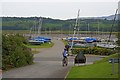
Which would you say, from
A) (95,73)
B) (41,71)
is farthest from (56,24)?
(95,73)

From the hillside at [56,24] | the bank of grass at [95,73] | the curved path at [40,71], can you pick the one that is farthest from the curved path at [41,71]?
the hillside at [56,24]

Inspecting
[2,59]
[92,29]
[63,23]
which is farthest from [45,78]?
[63,23]

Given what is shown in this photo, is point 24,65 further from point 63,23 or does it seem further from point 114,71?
point 63,23

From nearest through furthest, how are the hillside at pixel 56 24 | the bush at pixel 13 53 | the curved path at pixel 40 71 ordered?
1. the curved path at pixel 40 71
2. the bush at pixel 13 53
3. the hillside at pixel 56 24

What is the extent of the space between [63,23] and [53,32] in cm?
1025

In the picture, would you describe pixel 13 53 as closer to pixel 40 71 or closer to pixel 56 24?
pixel 40 71

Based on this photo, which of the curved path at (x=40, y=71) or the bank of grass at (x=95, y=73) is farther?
the curved path at (x=40, y=71)

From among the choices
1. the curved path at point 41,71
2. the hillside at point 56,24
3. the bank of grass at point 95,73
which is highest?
the hillside at point 56,24

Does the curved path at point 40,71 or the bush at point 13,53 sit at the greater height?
the bush at point 13,53

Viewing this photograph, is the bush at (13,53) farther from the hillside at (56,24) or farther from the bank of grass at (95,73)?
the hillside at (56,24)

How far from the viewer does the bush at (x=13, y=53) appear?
20.7 meters

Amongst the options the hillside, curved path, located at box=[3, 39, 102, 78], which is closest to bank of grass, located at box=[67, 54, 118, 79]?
curved path, located at box=[3, 39, 102, 78]

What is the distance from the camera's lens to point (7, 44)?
21547 millimetres

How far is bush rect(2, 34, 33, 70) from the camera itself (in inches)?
813
